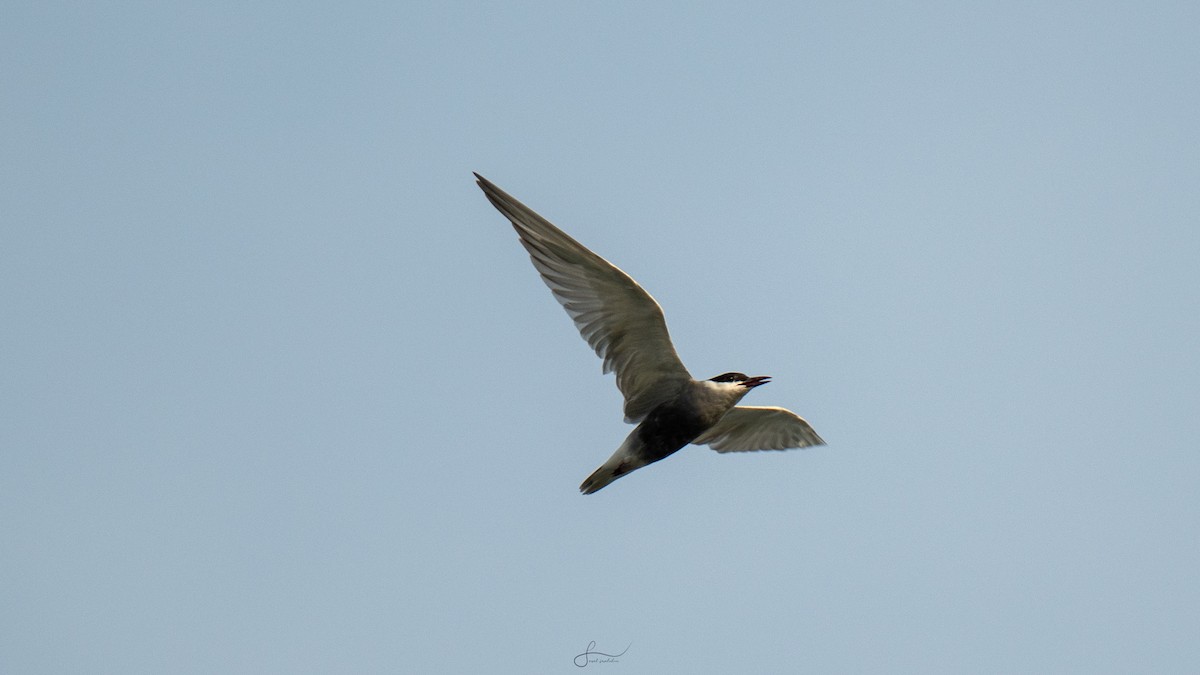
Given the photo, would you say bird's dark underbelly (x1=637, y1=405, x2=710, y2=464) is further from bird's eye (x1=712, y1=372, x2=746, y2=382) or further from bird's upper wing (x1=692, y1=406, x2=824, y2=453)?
bird's upper wing (x1=692, y1=406, x2=824, y2=453)

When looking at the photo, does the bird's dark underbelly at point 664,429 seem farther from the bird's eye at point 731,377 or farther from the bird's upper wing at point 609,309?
the bird's eye at point 731,377

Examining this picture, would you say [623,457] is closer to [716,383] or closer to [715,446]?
[716,383]

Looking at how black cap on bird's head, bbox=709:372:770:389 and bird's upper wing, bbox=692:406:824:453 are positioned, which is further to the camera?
bird's upper wing, bbox=692:406:824:453

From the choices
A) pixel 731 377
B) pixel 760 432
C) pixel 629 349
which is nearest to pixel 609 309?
pixel 629 349

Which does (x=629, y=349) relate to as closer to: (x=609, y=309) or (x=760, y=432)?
(x=609, y=309)

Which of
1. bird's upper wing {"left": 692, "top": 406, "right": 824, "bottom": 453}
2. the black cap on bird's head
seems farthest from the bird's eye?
bird's upper wing {"left": 692, "top": 406, "right": 824, "bottom": 453}

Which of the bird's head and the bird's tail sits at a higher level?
the bird's head

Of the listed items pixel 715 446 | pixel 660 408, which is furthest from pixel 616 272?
pixel 715 446

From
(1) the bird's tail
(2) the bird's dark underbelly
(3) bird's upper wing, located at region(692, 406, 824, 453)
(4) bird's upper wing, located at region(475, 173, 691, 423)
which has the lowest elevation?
(1) the bird's tail
